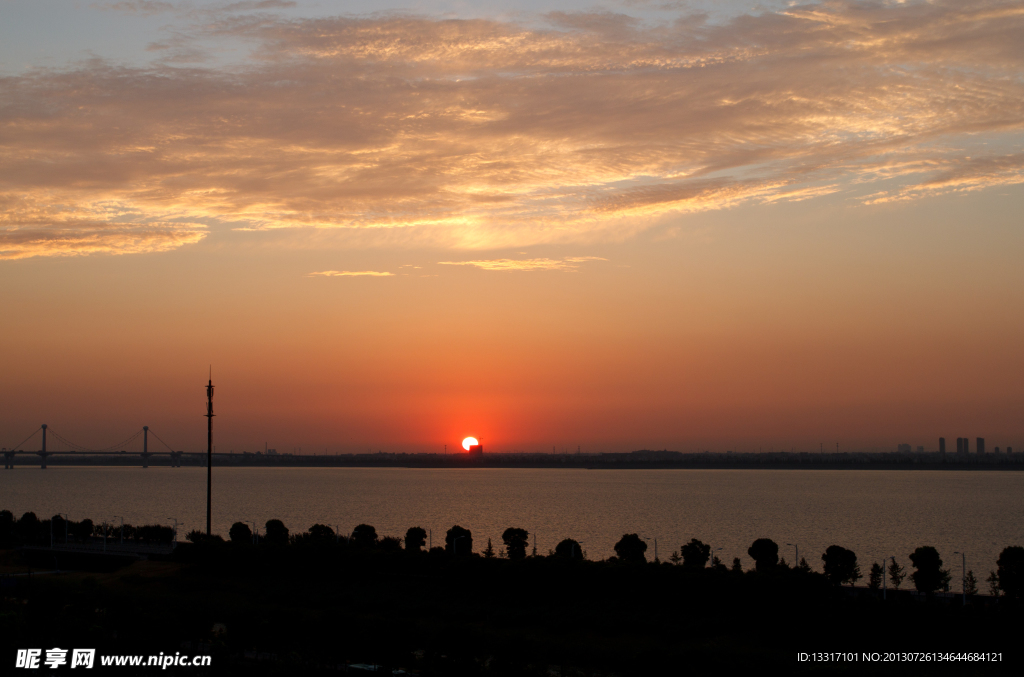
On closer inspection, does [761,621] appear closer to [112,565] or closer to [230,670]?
[230,670]

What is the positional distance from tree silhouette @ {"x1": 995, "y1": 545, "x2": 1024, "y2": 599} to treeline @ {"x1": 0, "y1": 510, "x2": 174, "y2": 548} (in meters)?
42.2

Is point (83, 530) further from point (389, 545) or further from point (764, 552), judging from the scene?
point (764, 552)

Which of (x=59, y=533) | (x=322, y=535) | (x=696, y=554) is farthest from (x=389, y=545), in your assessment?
(x=59, y=533)

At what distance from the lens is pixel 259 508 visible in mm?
118875

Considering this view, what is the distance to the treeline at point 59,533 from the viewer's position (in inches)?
2042

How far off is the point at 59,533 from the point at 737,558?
136 feet

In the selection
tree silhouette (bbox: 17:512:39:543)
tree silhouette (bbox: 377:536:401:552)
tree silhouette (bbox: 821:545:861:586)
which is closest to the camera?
tree silhouette (bbox: 821:545:861:586)

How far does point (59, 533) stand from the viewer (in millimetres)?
55031

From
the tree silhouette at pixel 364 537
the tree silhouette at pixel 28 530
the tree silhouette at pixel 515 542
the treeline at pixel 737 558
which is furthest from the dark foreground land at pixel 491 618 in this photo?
the tree silhouette at pixel 28 530

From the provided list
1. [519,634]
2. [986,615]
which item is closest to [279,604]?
[519,634]

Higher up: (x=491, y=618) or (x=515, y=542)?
(x=515, y=542)

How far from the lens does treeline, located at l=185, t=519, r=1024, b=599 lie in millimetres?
31516

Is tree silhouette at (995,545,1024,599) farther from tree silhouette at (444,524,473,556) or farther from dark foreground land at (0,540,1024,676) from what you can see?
tree silhouette at (444,524,473,556)

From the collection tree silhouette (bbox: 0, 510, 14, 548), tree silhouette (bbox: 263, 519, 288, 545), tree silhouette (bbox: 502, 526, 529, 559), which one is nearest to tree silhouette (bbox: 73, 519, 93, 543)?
tree silhouette (bbox: 0, 510, 14, 548)
